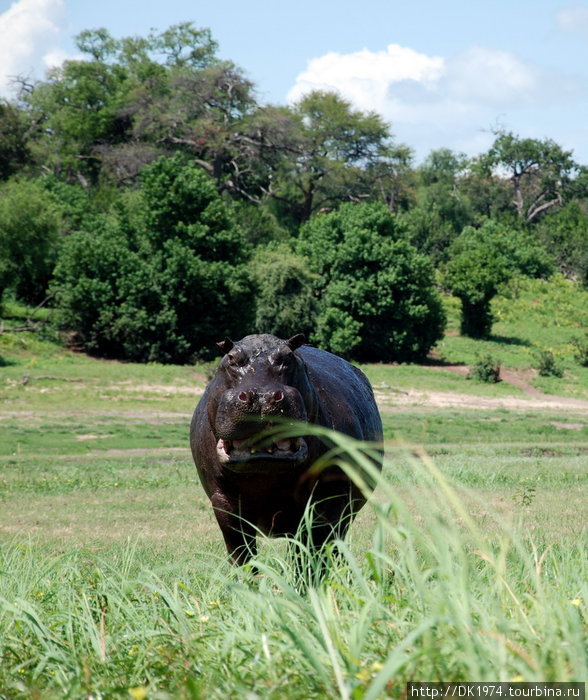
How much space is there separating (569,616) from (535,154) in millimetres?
72555

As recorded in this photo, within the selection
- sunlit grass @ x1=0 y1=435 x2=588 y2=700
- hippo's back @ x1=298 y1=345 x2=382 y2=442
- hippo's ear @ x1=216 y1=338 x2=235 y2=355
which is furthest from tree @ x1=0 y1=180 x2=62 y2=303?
sunlit grass @ x1=0 y1=435 x2=588 y2=700

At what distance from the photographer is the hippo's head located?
14.2ft

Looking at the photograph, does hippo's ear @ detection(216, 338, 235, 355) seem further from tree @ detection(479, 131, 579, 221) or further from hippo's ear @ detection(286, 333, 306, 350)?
tree @ detection(479, 131, 579, 221)

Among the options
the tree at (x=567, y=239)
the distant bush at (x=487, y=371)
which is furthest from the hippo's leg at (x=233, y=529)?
the tree at (x=567, y=239)

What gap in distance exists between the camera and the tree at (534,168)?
7112 cm

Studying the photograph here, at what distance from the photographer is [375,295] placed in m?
38.4

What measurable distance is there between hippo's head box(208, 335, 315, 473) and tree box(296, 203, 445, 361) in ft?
105

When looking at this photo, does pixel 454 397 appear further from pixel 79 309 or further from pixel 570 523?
pixel 570 523

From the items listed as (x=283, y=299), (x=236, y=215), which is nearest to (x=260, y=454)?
(x=283, y=299)

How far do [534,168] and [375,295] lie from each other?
38805 mm

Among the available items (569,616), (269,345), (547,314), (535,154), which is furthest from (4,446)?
(535,154)

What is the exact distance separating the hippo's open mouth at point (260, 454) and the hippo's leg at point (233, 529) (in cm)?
55

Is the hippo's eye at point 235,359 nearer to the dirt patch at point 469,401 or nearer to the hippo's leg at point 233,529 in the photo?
the hippo's leg at point 233,529

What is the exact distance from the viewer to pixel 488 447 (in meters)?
17.8
